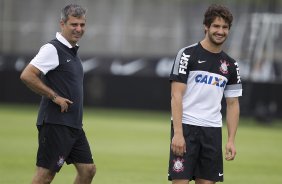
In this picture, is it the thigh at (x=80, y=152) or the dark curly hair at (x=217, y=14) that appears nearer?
the dark curly hair at (x=217, y=14)

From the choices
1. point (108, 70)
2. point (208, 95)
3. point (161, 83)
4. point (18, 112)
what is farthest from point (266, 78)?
point (208, 95)

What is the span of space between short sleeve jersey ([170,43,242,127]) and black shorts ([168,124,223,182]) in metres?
0.09

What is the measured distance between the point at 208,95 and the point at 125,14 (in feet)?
72.6

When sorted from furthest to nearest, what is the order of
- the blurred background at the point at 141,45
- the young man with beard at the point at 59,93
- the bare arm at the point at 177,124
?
the blurred background at the point at 141,45
the young man with beard at the point at 59,93
the bare arm at the point at 177,124

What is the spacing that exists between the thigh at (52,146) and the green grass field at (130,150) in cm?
293

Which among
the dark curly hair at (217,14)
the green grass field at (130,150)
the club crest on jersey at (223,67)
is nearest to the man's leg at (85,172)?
the club crest on jersey at (223,67)

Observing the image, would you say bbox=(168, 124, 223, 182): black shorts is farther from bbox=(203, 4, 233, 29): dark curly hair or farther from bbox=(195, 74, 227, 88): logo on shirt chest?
bbox=(203, 4, 233, 29): dark curly hair

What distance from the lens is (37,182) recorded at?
855cm

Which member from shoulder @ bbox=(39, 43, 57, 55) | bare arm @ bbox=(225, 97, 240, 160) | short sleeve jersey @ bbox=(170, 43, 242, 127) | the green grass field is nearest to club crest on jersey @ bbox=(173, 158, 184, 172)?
short sleeve jersey @ bbox=(170, 43, 242, 127)

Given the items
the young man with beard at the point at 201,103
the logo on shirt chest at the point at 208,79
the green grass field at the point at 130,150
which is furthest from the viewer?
the green grass field at the point at 130,150

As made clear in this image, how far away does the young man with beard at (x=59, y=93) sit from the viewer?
27.9ft

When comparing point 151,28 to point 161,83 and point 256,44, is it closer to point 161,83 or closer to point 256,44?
point 161,83

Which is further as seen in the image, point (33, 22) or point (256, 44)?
point (33, 22)

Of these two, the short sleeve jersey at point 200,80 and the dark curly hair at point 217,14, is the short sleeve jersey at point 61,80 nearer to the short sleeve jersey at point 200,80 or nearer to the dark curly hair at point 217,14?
the short sleeve jersey at point 200,80
